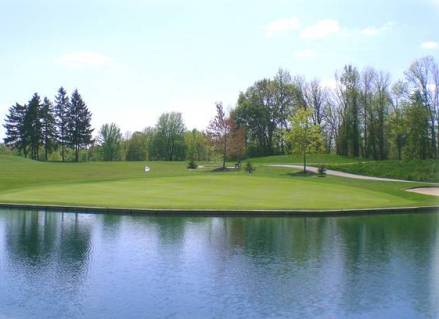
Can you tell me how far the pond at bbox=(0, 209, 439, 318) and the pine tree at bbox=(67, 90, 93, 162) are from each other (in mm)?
68443

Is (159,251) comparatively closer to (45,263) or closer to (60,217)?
(45,263)

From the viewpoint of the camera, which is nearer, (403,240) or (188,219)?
(403,240)

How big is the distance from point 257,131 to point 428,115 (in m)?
33.1

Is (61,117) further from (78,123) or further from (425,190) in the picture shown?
(425,190)

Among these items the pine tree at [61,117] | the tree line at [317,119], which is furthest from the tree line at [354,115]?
the pine tree at [61,117]

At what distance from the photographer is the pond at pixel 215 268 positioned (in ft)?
37.5

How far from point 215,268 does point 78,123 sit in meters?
80.5

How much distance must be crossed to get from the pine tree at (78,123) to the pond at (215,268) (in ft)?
225

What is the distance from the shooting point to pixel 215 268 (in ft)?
49.6

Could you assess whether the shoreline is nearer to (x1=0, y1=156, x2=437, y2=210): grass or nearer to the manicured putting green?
(x1=0, y1=156, x2=437, y2=210): grass

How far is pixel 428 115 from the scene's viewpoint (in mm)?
72312

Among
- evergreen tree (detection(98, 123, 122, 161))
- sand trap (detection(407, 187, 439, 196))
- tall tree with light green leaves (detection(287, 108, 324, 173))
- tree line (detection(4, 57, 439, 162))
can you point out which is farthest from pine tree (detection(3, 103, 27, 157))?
sand trap (detection(407, 187, 439, 196))

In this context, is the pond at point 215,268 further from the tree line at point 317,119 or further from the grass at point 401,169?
the tree line at point 317,119

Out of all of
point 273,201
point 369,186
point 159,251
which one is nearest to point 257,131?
point 369,186
